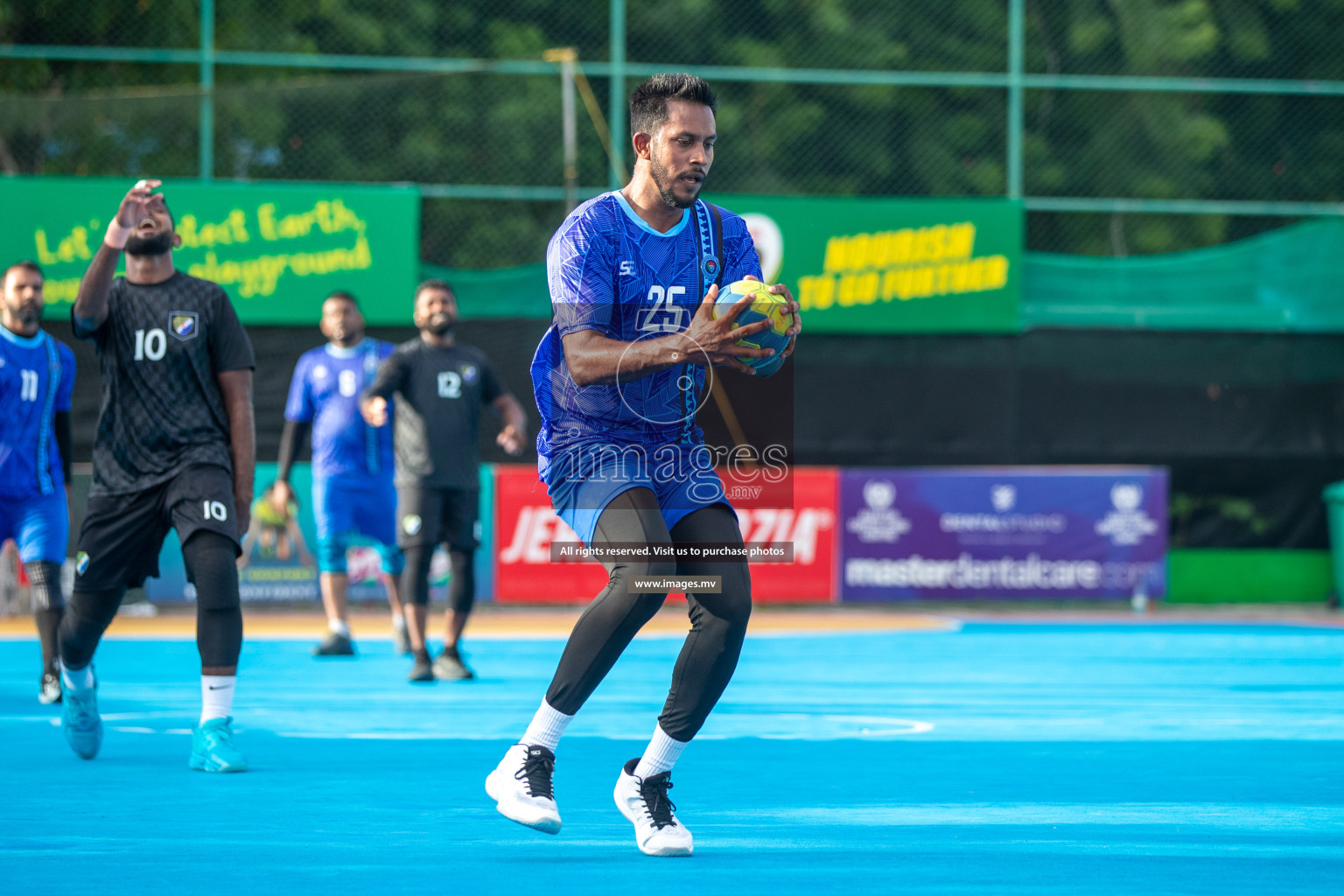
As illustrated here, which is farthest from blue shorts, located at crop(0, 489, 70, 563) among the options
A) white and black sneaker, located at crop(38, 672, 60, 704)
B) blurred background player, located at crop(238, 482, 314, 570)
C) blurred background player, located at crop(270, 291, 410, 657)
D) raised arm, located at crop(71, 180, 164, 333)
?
blurred background player, located at crop(238, 482, 314, 570)

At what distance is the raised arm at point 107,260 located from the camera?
5.53 metres

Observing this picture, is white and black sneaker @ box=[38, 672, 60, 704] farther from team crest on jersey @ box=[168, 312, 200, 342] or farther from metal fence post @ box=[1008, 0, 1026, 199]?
metal fence post @ box=[1008, 0, 1026, 199]

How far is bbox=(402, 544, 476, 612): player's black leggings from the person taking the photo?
8.91 m

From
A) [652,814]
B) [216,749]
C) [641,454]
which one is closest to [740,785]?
[652,814]

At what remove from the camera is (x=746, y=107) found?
847 inches

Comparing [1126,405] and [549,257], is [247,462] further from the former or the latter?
[1126,405]

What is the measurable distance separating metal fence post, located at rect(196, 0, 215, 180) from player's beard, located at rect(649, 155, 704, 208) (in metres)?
11.5

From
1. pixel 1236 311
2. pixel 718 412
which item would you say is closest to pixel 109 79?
pixel 718 412

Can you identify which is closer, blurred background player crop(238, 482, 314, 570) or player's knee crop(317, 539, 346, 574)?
player's knee crop(317, 539, 346, 574)

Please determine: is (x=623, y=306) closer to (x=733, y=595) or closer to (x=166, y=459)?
(x=733, y=595)

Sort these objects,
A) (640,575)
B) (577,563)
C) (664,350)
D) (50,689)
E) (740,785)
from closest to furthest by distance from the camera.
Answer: (664,350)
(640,575)
(740,785)
(50,689)
(577,563)

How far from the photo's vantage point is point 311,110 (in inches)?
624

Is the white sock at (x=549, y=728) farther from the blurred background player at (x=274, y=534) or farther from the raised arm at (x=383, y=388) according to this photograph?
the blurred background player at (x=274, y=534)

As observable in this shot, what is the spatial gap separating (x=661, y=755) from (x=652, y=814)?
0.53 ft
